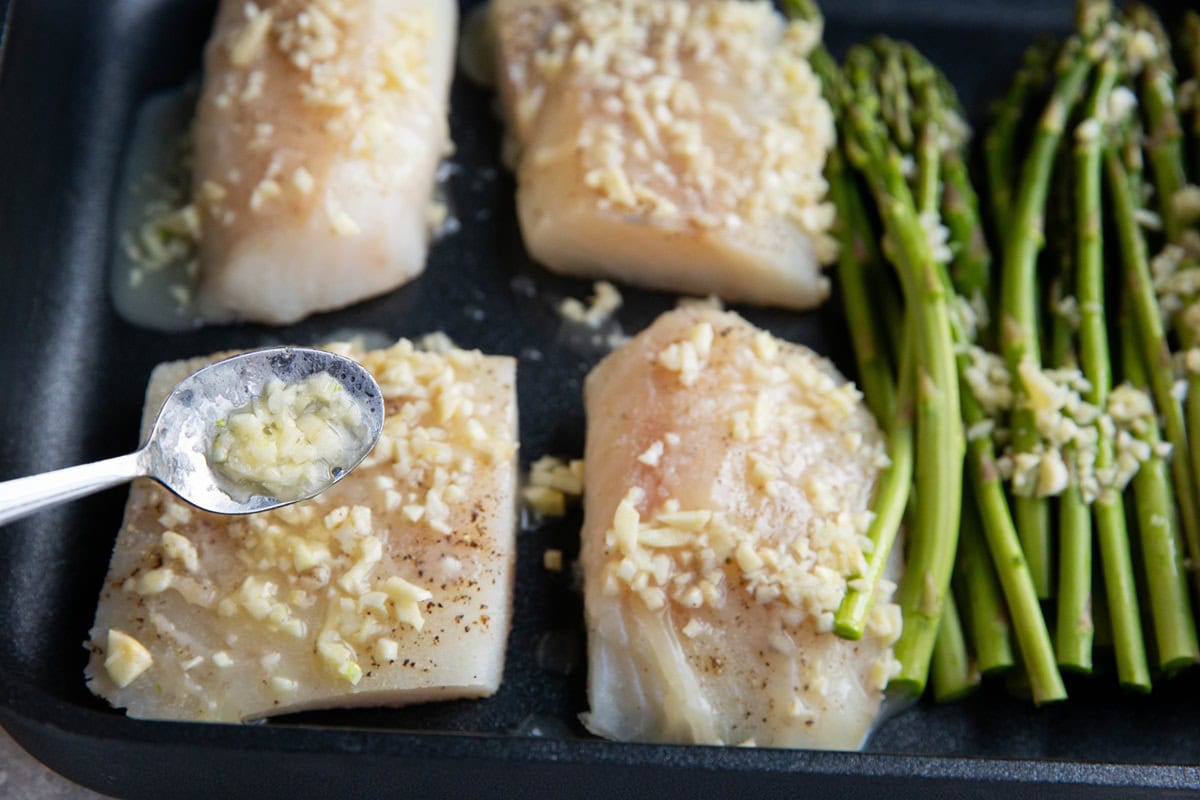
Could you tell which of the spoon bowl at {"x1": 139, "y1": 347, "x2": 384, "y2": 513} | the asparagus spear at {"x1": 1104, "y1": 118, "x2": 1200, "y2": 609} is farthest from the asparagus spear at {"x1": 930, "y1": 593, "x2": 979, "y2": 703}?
the spoon bowl at {"x1": 139, "y1": 347, "x2": 384, "y2": 513}

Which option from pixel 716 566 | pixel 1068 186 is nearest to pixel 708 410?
pixel 716 566

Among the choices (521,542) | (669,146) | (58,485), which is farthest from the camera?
(669,146)

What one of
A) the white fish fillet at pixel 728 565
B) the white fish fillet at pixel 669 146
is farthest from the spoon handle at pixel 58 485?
the white fish fillet at pixel 669 146

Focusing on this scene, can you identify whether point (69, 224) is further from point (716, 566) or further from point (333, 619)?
point (716, 566)

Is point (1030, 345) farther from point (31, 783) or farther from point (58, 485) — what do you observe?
point (31, 783)

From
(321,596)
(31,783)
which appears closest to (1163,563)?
(321,596)
